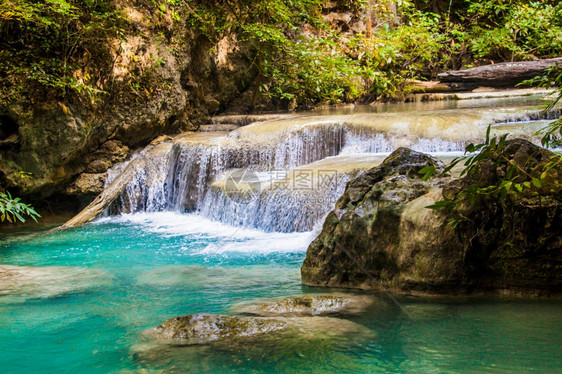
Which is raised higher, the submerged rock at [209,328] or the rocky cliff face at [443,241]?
the rocky cliff face at [443,241]

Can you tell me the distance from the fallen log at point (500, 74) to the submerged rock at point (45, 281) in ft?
31.7

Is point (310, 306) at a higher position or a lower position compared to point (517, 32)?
lower

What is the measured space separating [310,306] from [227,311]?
1.88 ft

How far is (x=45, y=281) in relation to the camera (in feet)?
13.1

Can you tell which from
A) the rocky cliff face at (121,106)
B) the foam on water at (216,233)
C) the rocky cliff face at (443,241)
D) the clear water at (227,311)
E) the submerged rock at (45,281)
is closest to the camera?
the clear water at (227,311)

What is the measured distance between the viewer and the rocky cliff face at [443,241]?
278 centimetres

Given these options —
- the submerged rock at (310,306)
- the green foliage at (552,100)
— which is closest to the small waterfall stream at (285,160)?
the submerged rock at (310,306)

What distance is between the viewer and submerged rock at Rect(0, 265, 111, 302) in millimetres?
3658

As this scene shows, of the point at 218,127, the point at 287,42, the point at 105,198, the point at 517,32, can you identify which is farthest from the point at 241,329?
the point at 517,32

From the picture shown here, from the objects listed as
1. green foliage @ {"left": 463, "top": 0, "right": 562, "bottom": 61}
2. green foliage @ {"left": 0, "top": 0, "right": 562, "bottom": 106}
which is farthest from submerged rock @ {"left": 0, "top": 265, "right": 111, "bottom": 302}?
green foliage @ {"left": 463, "top": 0, "right": 562, "bottom": 61}

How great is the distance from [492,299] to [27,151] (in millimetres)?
6566

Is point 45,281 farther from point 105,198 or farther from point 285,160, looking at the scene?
point 285,160

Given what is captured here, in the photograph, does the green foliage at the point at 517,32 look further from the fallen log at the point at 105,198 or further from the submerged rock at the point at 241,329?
the submerged rock at the point at 241,329

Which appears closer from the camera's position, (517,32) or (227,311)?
(227,311)
